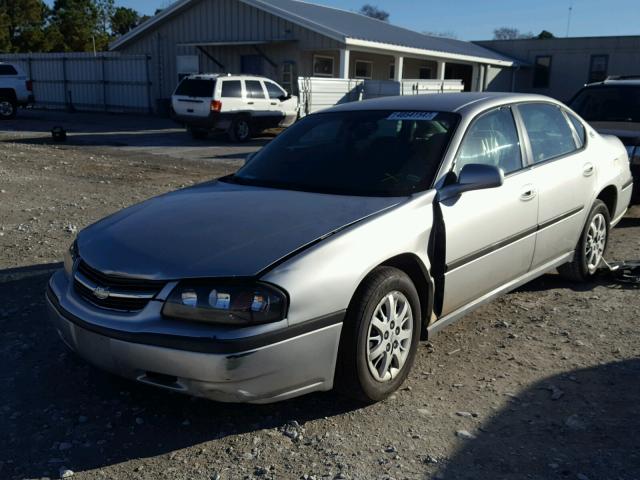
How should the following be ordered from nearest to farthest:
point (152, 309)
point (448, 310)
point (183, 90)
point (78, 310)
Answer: point (152, 309)
point (78, 310)
point (448, 310)
point (183, 90)

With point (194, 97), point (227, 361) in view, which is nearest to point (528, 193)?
point (227, 361)

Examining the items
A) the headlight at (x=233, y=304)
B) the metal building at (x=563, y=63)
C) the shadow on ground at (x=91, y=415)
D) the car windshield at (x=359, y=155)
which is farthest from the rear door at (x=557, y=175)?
the metal building at (x=563, y=63)

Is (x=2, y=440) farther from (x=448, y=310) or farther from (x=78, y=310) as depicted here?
(x=448, y=310)

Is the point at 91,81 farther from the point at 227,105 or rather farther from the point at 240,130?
the point at 227,105

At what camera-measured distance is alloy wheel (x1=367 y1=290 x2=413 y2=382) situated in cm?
341

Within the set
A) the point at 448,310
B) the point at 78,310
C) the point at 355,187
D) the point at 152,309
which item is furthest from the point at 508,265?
the point at 78,310

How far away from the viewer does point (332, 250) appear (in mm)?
3152

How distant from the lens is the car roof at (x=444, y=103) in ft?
14.4

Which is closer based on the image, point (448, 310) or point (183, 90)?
point (448, 310)

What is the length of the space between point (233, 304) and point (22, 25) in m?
49.2

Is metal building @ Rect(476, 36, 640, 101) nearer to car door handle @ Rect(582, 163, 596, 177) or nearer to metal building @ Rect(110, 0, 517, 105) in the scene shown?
metal building @ Rect(110, 0, 517, 105)

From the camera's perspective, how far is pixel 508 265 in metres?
4.39

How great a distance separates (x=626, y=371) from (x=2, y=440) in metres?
3.53

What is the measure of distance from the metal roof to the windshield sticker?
17.6m
